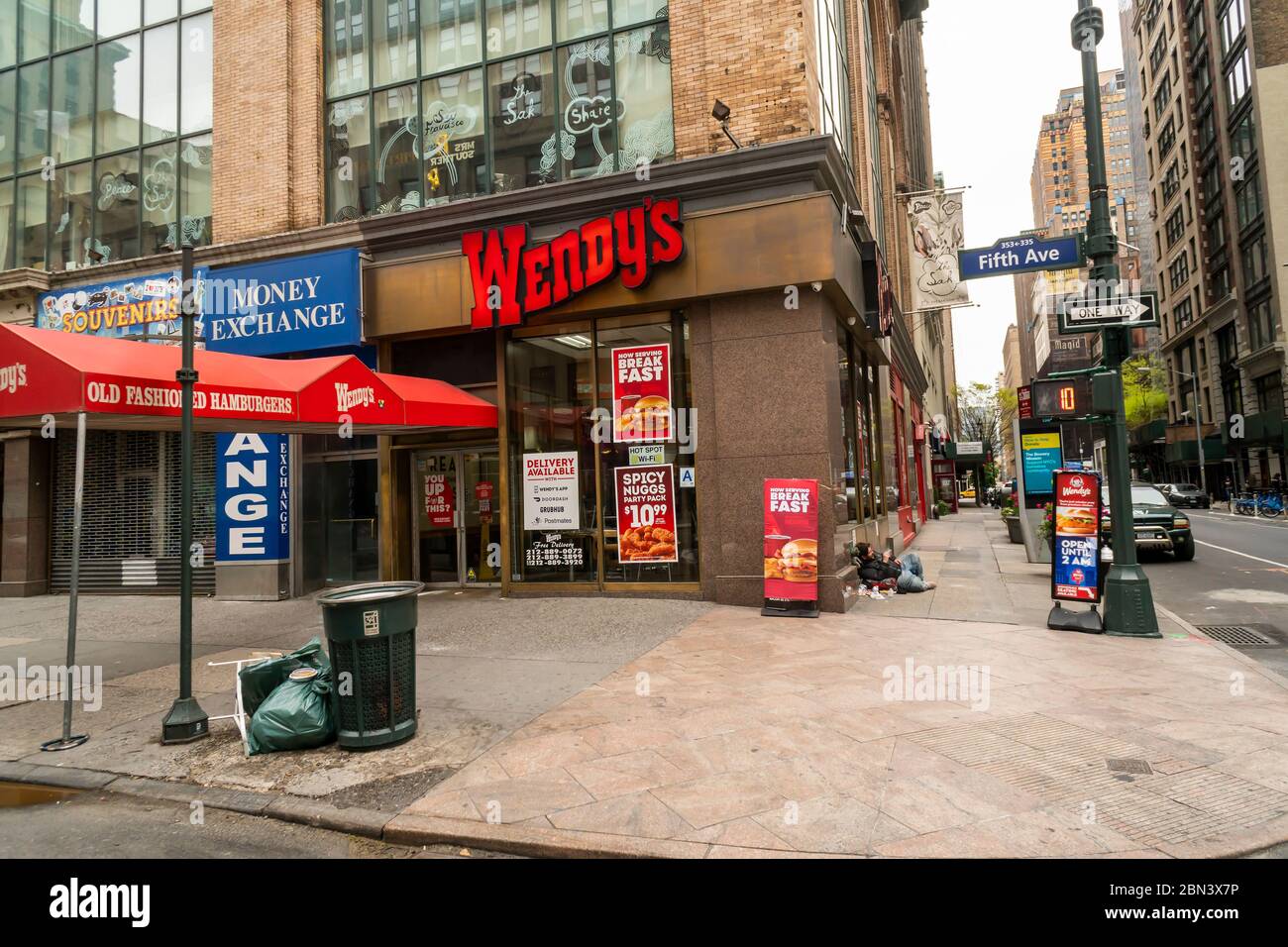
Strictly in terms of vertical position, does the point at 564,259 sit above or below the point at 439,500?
above

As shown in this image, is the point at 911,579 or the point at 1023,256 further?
the point at 911,579

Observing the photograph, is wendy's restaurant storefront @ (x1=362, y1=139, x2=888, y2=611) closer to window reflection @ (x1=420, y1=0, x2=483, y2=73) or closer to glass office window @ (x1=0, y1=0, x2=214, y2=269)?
window reflection @ (x1=420, y1=0, x2=483, y2=73)

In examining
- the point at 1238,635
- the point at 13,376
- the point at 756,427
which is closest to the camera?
the point at 13,376

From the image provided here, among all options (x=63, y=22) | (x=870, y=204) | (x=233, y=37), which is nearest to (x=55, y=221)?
(x=63, y=22)

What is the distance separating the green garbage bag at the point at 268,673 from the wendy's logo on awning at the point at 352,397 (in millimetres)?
3815

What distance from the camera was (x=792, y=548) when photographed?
9609mm

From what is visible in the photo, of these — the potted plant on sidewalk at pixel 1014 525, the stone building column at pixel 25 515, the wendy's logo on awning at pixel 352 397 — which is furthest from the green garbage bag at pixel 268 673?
the potted plant on sidewalk at pixel 1014 525

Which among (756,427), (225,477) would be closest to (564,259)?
(756,427)

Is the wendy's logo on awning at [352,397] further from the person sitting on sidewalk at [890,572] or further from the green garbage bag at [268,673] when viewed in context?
the person sitting on sidewalk at [890,572]

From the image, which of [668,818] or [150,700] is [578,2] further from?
[668,818]

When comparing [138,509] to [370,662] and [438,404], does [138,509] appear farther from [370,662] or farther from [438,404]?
[370,662]

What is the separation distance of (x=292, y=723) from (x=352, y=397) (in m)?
4.80

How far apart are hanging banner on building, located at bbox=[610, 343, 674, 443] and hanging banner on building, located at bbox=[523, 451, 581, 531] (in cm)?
95

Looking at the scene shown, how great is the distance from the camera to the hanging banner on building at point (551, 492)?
11.3 m
